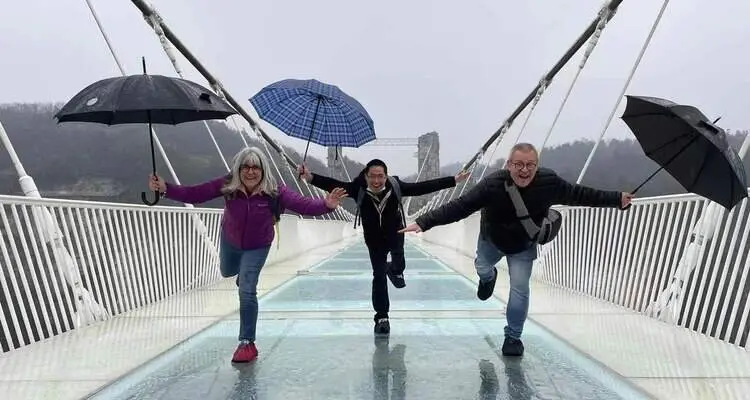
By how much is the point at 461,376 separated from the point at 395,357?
469mm

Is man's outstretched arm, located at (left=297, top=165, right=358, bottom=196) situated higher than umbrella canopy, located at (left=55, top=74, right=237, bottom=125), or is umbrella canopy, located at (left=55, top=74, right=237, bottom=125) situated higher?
umbrella canopy, located at (left=55, top=74, right=237, bottom=125)

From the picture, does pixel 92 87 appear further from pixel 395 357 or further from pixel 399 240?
pixel 395 357

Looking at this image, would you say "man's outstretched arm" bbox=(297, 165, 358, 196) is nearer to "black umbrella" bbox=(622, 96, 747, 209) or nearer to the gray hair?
the gray hair

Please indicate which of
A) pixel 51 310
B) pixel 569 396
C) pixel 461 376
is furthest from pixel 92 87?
pixel 569 396

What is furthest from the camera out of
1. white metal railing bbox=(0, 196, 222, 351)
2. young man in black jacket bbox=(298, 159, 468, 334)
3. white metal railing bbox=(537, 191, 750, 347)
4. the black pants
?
the black pants

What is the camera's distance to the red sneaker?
318 centimetres

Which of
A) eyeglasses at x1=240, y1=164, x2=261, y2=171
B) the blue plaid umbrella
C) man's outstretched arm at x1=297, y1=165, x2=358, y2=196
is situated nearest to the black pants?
man's outstretched arm at x1=297, y1=165, x2=358, y2=196

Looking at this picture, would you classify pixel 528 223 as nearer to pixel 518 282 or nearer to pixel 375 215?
pixel 518 282

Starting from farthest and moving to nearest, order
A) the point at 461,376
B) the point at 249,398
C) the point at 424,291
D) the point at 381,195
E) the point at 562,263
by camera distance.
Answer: the point at 562,263 → the point at 424,291 → the point at 381,195 → the point at 461,376 → the point at 249,398

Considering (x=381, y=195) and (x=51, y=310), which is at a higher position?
(x=381, y=195)

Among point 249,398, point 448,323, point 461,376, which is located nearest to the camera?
point 249,398

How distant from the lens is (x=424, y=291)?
6.16 m

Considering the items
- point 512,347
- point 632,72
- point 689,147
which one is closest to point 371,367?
point 512,347

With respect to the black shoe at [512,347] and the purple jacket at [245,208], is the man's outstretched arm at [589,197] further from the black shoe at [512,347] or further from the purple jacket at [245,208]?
the purple jacket at [245,208]
